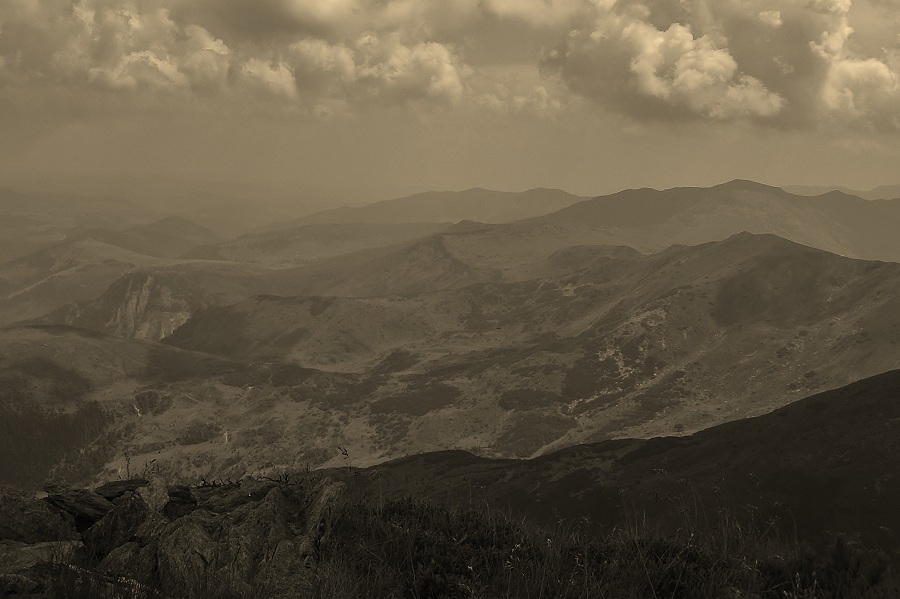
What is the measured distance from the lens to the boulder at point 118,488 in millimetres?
10438

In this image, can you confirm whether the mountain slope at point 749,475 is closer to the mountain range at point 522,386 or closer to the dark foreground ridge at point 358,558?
the mountain range at point 522,386

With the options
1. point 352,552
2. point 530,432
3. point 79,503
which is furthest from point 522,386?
point 352,552

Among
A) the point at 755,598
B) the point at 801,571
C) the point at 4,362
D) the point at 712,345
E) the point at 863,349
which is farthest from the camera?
the point at 4,362

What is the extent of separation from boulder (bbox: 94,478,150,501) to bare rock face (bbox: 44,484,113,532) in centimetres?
39

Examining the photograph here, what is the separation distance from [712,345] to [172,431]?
88.4 meters

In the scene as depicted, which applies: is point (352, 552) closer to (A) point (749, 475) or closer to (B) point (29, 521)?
(B) point (29, 521)

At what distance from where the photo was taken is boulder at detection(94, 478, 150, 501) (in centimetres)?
1044

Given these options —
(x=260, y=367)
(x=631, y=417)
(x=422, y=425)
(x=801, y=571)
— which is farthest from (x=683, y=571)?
(x=260, y=367)

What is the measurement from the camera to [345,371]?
434 feet

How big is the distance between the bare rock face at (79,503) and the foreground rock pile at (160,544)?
15 millimetres

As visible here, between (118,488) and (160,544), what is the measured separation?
15.6 ft

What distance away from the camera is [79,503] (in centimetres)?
954

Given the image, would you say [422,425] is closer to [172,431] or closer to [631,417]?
[631,417]

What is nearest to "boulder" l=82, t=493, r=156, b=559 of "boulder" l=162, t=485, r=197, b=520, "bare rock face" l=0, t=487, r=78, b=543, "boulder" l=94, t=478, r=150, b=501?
"bare rock face" l=0, t=487, r=78, b=543
